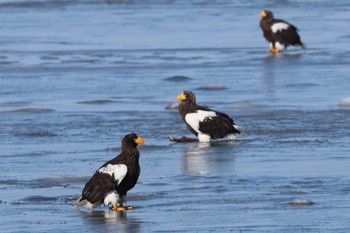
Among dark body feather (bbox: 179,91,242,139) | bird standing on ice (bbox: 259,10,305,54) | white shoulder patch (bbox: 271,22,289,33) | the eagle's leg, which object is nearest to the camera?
the eagle's leg

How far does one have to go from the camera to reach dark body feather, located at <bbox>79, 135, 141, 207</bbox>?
10742mm

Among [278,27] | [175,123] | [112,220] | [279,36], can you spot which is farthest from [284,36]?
[112,220]

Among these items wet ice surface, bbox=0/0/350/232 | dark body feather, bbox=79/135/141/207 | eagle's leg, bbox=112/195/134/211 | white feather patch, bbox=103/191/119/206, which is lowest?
wet ice surface, bbox=0/0/350/232

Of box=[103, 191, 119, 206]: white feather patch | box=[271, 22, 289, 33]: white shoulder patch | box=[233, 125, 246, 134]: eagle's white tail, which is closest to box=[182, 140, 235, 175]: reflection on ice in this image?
box=[233, 125, 246, 134]: eagle's white tail

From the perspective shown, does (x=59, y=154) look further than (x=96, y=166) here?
Yes

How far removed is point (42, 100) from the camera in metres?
18.9

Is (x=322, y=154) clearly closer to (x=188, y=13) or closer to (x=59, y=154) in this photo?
(x=59, y=154)

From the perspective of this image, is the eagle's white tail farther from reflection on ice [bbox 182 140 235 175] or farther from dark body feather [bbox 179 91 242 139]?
reflection on ice [bbox 182 140 235 175]

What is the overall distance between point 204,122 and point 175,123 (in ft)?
4.88

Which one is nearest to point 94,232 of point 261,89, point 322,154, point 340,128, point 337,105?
point 322,154

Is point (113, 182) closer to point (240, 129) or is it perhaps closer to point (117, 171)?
point (117, 171)

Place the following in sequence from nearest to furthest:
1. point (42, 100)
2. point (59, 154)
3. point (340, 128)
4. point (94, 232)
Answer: point (94, 232) < point (59, 154) < point (340, 128) < point (42, 100)

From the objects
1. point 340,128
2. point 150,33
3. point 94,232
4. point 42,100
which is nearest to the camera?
point 94,232

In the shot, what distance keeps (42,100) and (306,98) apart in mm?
3898
